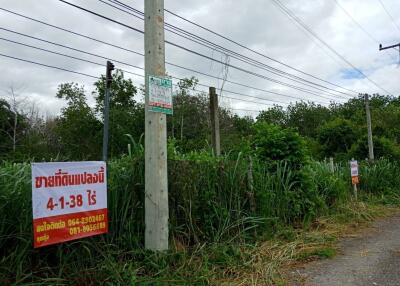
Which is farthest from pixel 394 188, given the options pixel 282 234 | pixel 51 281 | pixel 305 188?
pixel 51 281

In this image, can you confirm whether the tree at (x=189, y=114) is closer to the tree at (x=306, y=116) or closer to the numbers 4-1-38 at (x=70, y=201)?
the tree at (x=306, y=116)

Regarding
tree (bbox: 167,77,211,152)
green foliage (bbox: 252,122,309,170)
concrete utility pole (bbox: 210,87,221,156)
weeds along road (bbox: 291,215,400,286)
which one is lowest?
weeds along road (bbox: 291,215,400,286)

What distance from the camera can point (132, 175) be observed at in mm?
5652

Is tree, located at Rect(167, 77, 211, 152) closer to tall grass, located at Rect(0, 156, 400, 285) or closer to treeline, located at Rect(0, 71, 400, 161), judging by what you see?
treeline, located at Rect(0, 71, 400, 161)

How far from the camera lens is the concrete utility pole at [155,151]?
17.5 feet

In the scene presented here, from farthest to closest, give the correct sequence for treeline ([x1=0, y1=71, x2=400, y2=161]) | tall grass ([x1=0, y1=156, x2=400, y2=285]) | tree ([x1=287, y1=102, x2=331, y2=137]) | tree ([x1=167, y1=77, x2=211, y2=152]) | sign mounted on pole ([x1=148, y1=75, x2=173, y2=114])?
tree ([x1=287, y1=102, x2=331, y2=137])
tree ([x1=167, y1=77, x2=211, y2=152])
treeline ([x1=0, y1=71, x2=400, y2=161])
sign mounted on pole ([x1=148, y1=75, x2=173, y2=114])
tall grass ([x1=0, y1=156, x2=400, y2=285])

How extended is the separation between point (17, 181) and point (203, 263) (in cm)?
254

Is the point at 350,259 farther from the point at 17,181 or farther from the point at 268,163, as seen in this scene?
the point at 17,181

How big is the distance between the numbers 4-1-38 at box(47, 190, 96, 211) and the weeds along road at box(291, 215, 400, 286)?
2.83 m

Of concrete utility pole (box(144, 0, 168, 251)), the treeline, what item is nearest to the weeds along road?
Result: concrete utility pole (box(144, 0, 168, 251))

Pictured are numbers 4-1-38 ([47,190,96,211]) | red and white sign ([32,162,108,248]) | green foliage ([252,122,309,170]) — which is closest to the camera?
red and white sign ([32,162,108,248])

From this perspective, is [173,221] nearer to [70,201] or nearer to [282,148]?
[70,201]

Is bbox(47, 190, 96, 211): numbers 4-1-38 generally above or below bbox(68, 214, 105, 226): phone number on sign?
above

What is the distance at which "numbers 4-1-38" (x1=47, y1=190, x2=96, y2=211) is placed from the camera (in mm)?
4270
